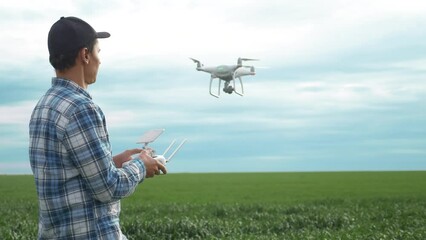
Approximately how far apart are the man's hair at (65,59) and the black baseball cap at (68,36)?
14mm

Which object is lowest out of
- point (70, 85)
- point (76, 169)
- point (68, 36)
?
point (76, 169)

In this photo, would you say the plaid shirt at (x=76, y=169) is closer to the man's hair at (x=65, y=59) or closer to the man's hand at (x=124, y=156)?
the man's hair at (x=65, y=59)

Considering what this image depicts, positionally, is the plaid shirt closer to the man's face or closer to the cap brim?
the man's face

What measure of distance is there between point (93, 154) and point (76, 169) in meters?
0.14

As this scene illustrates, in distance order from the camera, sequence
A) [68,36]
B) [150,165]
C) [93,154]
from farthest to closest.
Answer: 1. [150,165]
2. [68,36]
3. [93,154]

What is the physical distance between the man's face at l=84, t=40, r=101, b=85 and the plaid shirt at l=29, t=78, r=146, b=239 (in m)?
0.08

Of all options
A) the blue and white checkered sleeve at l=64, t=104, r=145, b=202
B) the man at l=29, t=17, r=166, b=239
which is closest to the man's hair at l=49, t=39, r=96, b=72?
the man at l=29, t=17, r=166, b=239

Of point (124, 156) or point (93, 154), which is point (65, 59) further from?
point (124, 156)

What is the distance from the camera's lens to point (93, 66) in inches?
142

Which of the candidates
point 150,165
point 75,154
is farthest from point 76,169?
point 150,165

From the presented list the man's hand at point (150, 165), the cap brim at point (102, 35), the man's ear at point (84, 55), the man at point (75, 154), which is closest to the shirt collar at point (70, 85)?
the man at point (75, 154)

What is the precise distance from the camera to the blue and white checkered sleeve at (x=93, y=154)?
340 cm

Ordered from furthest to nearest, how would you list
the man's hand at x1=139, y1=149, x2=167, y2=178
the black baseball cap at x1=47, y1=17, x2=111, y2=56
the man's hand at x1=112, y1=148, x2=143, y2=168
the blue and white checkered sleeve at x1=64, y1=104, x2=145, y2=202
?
the man's hand at x1=112, y1=148, x2=143, y2=168 < the man's hand at x1=139, y1=149, x2=167, y2=178 < the black baseball cap at x1=47, y1=17, x2=111, y2=56 < the blue and white checkered sleeve at x1=64, y1=104, x2=145, y2=202

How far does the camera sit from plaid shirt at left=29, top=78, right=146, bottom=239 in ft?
11.2
